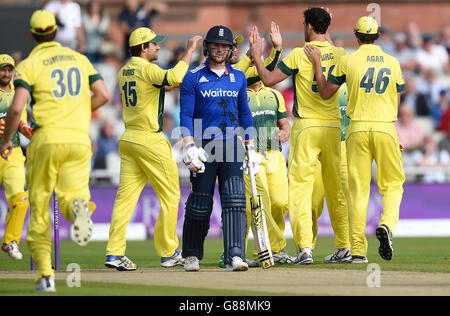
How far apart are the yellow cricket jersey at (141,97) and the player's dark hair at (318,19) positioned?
199 centimetres

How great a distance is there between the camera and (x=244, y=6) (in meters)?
26.7

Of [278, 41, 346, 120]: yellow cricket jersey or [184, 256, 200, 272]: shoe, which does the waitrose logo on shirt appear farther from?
[184, 256, 200, 272]: shoe

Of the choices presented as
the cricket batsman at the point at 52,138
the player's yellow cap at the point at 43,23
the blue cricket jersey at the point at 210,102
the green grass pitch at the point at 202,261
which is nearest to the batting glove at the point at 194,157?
the blue cricket jersey at the point at 210,102

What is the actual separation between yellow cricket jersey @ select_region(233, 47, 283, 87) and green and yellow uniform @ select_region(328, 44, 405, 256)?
85cm

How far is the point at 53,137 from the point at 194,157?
1.95 metres

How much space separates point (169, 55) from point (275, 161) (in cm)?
1119

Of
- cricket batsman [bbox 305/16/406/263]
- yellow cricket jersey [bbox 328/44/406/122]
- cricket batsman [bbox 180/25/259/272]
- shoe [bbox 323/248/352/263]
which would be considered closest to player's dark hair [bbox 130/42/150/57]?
cricket batsman [bbox 180/25/259/272]

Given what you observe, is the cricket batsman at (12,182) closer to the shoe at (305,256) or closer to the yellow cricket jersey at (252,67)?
the yellow cricket jersey at (252,67)

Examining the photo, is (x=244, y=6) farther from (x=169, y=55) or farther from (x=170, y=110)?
(x=170, y=110)

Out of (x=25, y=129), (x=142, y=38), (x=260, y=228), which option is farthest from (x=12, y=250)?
(x=260, y=228)

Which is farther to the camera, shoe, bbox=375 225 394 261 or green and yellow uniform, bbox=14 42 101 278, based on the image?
shoe, bbox=375 225 394 261

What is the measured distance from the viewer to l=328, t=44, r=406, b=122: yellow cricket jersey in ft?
38.8

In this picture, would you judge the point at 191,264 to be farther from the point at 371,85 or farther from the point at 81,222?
the point at 371,85
